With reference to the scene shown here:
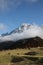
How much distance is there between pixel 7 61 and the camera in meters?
55.8

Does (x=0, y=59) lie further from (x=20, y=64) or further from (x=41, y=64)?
(x=41, y=64)

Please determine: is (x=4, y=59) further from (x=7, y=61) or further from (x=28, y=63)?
(x=28, y=63)

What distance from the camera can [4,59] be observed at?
56938 mm

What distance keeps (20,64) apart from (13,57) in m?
8.11

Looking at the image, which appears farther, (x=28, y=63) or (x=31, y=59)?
(x=31, y=59)

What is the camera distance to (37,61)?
51656 mm

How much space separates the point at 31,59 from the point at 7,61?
559 centimetres

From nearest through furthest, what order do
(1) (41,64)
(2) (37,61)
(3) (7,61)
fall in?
1. (1) (41,64)
2. (2) (37,61)
3. (3) (7,61)

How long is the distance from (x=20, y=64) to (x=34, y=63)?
2.89m

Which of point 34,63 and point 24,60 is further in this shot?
point 24,60

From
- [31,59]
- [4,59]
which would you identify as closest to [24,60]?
[31,59]

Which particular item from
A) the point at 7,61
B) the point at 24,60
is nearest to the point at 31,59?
the point at 24,60

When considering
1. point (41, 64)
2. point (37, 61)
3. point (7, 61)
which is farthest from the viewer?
point (7, 61)

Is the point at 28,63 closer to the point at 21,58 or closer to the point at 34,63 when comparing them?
the point at 34,63
